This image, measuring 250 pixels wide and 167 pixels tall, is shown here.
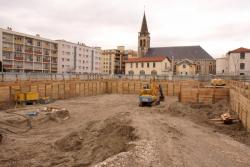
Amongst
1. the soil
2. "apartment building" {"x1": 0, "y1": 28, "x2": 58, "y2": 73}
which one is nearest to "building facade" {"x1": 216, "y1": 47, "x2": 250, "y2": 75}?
the soil

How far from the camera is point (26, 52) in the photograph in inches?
2190

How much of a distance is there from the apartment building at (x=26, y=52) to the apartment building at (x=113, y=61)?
40.5 m

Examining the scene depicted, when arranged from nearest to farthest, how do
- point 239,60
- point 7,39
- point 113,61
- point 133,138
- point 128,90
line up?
1. point 133,138
2. point 128,90
3. point 7,39
4. point 239,60
5. point 113,61

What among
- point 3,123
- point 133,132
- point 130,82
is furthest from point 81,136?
point 130,82

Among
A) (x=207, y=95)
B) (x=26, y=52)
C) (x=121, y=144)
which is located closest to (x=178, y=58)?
(x=26, y=52)

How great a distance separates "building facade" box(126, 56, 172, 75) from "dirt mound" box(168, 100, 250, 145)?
3968 cm

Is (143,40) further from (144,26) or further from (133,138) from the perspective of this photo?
(133,138)

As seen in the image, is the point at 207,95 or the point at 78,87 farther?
the point at 78,87

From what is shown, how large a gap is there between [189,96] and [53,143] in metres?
15.7

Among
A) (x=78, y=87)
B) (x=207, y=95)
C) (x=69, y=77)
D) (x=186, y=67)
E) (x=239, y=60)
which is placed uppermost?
(x=239, y=60)

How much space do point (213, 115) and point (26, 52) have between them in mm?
49566

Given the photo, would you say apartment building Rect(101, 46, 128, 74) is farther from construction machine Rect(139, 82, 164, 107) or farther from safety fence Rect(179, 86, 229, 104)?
safety fence Rect(179, 86, 229, 104)

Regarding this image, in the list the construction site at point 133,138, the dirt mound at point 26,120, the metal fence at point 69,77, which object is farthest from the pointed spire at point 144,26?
the dirt mound at point 26,120

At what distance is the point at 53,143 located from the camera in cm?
1258
